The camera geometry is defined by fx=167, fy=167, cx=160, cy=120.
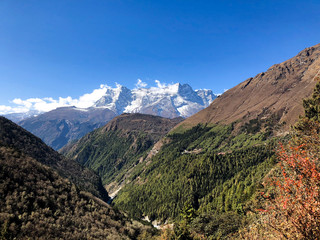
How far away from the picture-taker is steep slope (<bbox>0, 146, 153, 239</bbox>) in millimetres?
32562

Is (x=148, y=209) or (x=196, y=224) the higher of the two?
(x=196, y=224)

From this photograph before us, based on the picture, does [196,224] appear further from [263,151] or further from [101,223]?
[263,151]

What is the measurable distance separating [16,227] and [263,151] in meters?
183

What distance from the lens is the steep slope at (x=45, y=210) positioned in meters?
32.6

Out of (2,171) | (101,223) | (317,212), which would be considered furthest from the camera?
(101,223)

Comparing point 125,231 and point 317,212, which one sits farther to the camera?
point 125,231

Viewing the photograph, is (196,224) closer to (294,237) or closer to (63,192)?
(63,192)

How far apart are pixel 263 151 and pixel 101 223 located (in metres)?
165

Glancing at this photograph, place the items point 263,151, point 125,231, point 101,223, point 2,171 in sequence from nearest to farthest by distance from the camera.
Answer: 1. point 2,171
2. point 101,223
3. point 125,231
4. point 263,151

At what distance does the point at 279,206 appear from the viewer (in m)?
10.6

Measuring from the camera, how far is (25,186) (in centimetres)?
4181

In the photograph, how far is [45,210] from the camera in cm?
3844

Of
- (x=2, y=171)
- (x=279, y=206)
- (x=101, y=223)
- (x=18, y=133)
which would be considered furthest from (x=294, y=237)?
(x=18, y=133)

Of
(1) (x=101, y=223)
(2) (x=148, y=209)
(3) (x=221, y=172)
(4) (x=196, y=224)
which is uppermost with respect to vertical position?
(1) (x=101, y=223)
